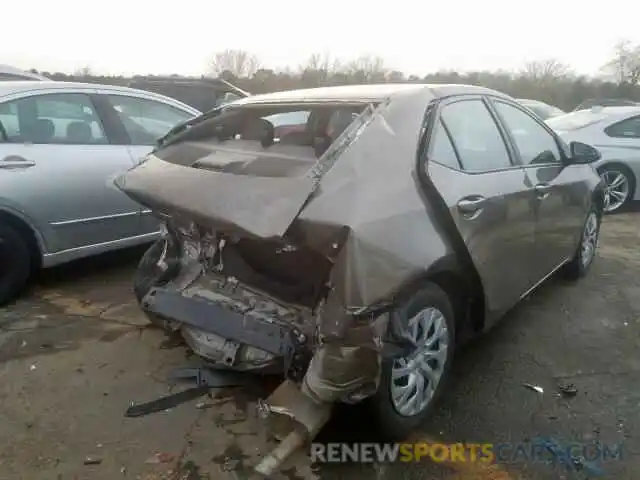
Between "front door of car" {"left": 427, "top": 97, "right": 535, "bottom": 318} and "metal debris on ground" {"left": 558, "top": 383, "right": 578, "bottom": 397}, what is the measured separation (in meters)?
0.51

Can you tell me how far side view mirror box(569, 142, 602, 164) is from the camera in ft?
14.1

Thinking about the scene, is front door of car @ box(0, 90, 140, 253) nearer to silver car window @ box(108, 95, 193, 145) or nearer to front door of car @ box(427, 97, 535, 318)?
silver car window @ box(108, 95, 193, 145)

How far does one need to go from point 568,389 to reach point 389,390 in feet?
4.02

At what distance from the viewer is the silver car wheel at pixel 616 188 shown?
313 inches

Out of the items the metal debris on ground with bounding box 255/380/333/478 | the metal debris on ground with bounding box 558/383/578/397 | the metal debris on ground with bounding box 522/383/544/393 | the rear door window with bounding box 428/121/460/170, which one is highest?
the rear door window with bounding box 428/121/460/170

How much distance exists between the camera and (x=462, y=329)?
10.4 ft

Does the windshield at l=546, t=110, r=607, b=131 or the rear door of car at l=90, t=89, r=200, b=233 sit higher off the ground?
the rear door of car at l=90, t=89, r=200, b=233

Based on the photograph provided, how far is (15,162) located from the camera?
4.03 meters

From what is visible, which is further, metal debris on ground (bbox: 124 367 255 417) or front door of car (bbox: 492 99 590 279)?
front door of car (bbox: 492 99 590 279)

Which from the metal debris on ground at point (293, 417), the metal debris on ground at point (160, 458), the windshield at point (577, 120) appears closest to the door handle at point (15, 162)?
the metal debris on ground at point (160, 458)

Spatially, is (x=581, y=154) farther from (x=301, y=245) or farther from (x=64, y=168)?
(x=64, y=168)

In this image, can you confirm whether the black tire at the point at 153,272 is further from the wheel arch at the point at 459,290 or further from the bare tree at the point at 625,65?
the bare tree at the point at 625,65

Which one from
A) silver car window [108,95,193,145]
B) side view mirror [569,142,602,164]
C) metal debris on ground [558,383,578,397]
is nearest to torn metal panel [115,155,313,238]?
metal debris on ground [558,383,578,397]

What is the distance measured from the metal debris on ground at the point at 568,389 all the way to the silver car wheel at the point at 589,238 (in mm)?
1897
